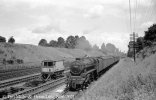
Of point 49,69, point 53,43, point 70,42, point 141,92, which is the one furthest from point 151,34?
point 53,43

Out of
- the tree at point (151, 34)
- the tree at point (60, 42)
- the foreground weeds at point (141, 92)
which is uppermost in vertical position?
the tree at point (60, 42)

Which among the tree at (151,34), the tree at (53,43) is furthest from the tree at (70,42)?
the tree at (151,34)

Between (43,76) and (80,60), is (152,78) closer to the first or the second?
(80,60)

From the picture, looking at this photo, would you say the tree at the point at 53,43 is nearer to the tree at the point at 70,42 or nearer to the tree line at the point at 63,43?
the tree line at the point at 63,43

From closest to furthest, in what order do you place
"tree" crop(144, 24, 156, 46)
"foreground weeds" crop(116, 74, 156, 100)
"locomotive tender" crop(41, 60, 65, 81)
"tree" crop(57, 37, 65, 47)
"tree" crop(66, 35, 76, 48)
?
"foreground weeds" crop(116, 74, 156, 100) → "locomotive tender" crop(41, 60, 65, 81) → "tree" crop(144, 24, 156, 46) → "tree" crop(66, 35, 76, 48) → "tree" crop(57, 37, 65, 47)

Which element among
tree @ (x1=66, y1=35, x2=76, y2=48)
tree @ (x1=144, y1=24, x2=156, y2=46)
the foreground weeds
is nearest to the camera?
the foreground weeds

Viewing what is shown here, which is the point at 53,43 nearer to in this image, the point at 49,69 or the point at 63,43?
the point at 63,43

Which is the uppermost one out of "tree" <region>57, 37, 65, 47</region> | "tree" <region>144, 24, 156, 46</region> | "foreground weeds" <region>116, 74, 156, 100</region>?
"tree" <region>57, 37, 65, 47</region>

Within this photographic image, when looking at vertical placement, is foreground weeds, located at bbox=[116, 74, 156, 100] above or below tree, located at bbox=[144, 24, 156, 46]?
below

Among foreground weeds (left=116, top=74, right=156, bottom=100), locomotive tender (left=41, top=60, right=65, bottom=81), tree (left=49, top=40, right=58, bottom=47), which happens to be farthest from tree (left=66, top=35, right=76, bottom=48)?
foreground weeds (left=116, top=74, right=156, bottom=100)

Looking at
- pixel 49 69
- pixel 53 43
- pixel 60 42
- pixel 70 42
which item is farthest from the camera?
pixel 53 43

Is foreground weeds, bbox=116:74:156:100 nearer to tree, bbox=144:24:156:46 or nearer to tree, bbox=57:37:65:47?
tree, bbox=144:24:156:46

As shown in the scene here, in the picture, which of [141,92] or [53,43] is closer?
[141,92]

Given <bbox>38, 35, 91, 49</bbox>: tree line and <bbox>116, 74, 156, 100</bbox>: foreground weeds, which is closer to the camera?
<bbox>116, 74, 156, 100</bbox>: foreground weeds
